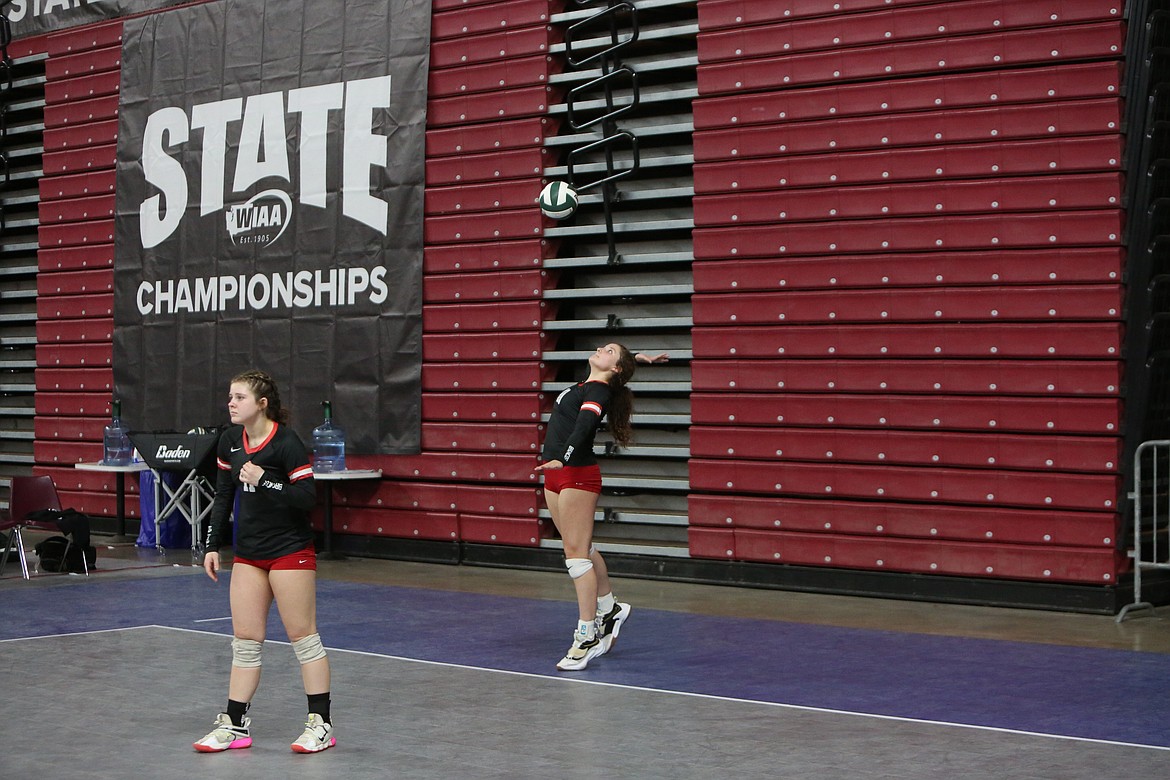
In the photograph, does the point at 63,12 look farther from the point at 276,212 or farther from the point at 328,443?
the point at 328,443

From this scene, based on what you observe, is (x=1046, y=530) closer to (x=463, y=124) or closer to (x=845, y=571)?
(x=845, y=571)

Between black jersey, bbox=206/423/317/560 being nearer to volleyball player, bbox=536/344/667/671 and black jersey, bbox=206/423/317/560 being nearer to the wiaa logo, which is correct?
volleyball player, bbox=536/344/667/671

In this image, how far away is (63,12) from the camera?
1695 cm

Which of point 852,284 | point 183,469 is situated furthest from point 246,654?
point 183,469

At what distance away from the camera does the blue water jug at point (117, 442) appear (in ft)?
50.5

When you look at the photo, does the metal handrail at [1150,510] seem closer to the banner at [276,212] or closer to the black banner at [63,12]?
the banner at [276,212]

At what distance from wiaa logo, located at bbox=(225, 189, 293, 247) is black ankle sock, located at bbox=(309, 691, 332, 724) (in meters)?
8.91

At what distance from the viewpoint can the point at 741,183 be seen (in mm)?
11750

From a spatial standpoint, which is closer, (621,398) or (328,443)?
(621,398)

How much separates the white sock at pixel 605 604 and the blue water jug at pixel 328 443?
543 centimetres

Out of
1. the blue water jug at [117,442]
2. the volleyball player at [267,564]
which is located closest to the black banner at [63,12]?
the blue water jug at [117,442]

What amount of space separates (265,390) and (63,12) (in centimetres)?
1222

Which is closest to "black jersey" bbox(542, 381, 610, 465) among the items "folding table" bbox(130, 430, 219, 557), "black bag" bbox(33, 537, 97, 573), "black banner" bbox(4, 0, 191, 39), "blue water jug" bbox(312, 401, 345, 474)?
"blue water jug" bbox(312, 401, 345, 474)

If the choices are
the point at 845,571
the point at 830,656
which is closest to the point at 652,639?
the point at 830,656
